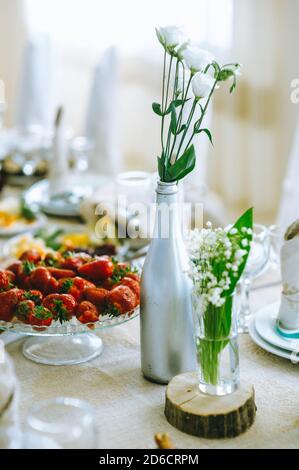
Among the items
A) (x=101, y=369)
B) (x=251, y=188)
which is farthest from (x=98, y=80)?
(x=101, y=369)

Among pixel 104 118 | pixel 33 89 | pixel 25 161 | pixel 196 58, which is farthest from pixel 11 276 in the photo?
pixel 33 89

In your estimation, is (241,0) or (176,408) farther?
(241,0)

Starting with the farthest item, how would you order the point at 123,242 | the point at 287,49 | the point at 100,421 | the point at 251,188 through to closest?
1. the point at 251,188
2. the point at 287,49
3. the point at 123,242
4. the point at 100,421

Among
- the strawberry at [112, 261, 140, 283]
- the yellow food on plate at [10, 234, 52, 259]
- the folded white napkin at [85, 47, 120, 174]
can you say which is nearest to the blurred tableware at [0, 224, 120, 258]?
the yellow food on plate at [10, 234, 52, 259]

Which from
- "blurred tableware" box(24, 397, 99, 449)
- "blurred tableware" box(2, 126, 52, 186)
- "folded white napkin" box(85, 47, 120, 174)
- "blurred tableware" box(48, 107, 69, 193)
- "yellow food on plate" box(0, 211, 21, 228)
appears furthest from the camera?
"folded white napkin" box(85, 47, 120, 174)

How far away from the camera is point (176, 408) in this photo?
1.14 m

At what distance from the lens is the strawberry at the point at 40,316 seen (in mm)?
1271

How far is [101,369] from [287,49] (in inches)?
89.6

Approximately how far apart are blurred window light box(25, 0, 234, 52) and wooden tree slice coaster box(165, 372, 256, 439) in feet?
7.70

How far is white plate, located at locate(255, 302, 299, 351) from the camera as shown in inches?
53.4

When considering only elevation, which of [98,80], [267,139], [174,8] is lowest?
[267,139]

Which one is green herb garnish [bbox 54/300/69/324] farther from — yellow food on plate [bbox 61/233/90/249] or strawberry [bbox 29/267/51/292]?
yellow food on plate [bbox 61/233/90/249]
